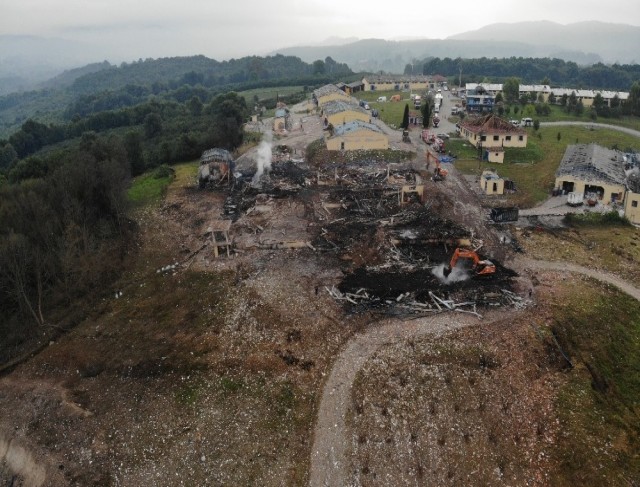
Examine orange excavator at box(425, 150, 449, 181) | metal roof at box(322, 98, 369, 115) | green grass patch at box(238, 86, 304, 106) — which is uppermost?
green grass patch at box(238, 86, 304, 106)

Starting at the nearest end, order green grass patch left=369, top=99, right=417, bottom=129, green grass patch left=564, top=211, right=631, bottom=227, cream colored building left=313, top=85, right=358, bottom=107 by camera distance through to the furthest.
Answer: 1. green grass patch left=564, top=211, right=631, bottom=227
2. green grass patch left=369, top=99, right=417, bottom=129
3. cream colored building left=313, top=85, right=358, bottom=107

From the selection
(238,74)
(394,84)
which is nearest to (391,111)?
(394,84)

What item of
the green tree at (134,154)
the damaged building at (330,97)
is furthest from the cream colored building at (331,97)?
the green tree at (134,154)

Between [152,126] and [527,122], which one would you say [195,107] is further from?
[527,122]

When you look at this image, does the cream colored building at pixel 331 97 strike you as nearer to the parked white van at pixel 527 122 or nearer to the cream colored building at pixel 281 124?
the cream colored building at pixel 281 124

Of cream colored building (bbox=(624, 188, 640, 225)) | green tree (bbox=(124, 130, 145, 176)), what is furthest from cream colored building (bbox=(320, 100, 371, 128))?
cream colored building (bbox=(624, 188, 640, 225))

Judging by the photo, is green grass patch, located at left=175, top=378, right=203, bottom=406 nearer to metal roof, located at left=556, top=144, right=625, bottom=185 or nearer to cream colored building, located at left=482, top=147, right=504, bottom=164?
metal roof, located at left=556, top=144, right=625, bottom=185
